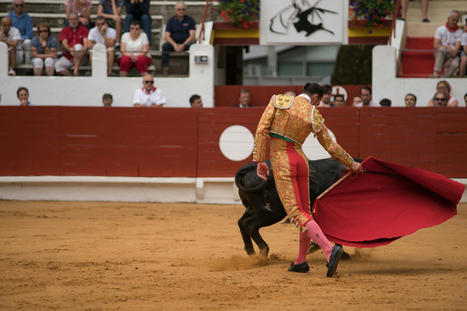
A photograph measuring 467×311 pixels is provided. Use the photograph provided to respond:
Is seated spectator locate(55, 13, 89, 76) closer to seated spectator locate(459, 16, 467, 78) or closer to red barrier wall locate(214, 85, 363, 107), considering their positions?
red barrier wall locate(214, 85, 363, 107)

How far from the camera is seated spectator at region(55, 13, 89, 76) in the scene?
10703 millimetres

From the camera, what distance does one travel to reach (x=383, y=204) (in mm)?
5000

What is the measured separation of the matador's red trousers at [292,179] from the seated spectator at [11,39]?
7.26 m

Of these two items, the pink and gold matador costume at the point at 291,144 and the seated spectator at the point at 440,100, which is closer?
the pink and gold matador costume at the point at 291,144

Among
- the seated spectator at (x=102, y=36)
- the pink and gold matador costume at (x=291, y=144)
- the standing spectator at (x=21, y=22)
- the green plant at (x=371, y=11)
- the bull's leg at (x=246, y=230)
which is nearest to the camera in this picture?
the pink and gold matador costume at (x=291, y=144)

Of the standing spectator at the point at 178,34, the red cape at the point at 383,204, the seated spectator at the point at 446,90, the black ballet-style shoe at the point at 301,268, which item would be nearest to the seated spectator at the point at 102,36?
the standing spectator at the point at 178,34

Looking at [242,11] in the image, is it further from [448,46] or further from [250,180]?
[250,180]

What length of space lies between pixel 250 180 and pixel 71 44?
6.62 m

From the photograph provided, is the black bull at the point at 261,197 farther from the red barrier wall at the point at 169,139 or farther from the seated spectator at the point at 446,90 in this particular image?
the seated spectator at the point at 446,90

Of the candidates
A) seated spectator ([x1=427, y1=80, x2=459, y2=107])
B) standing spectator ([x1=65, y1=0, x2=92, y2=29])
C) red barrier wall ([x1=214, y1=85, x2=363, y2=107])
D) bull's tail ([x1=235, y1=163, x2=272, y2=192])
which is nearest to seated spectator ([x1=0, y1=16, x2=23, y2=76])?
standing spectator ([x1=65, y1=0, x2=92, y2=29])

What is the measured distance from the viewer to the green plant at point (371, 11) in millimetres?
10961

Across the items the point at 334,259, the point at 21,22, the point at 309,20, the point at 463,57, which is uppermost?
the point at 309,20

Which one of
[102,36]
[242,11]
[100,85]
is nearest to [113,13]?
[102,36]

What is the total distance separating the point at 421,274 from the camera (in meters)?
4.60
